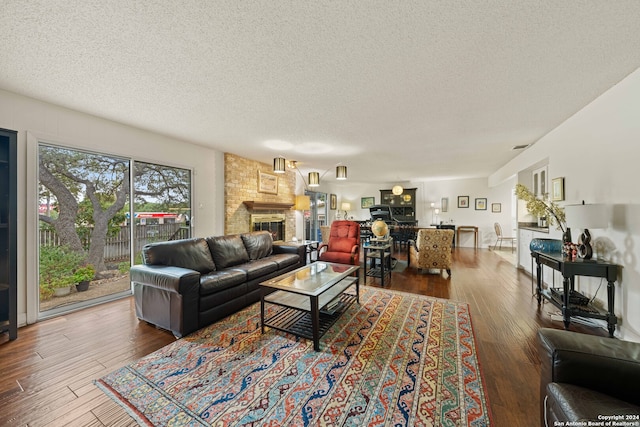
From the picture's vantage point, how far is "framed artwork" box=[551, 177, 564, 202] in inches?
124

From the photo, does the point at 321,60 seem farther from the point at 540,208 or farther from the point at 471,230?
the point at 471,230

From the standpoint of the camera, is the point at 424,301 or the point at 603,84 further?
the point at 424,301

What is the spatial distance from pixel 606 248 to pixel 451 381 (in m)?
2.35

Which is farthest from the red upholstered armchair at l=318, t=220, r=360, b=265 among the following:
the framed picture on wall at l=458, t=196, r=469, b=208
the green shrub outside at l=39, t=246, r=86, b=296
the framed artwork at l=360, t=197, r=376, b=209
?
the framed picture on wall at l=458, t=196, r=469, b=208

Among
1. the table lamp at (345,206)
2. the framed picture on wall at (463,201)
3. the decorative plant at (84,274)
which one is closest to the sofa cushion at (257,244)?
the decorative plant at (84,274)

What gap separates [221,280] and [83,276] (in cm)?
210

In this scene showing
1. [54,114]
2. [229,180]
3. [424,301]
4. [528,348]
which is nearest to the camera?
[528,348]

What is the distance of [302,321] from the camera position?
8.01ft

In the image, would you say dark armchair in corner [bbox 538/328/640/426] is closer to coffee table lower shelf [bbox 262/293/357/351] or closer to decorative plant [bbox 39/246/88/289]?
coffee table lower shelf [bbox 262/293/357/351]

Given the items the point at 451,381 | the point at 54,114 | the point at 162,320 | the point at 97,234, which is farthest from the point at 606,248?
the point at 54,114

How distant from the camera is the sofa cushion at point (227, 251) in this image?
319 centimetres

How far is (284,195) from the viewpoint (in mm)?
6305

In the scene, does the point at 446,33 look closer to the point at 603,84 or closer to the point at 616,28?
the point at 616,28

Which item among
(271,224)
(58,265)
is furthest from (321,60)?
(271,224)
